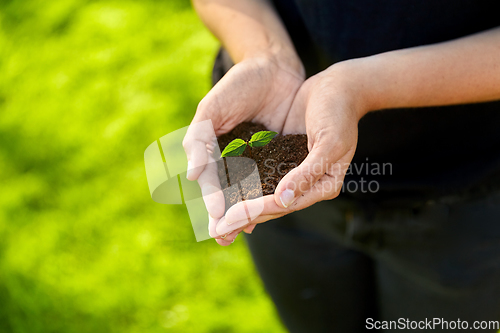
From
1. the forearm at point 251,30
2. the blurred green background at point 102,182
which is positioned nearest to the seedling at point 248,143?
the forearm at point 251,30

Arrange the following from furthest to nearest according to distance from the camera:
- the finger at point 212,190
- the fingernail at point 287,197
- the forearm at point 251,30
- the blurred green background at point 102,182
A: the blurred green background at point 102,182
the forearm at point 251,30
the finger at point 212,190
the fingernail at point 287,197

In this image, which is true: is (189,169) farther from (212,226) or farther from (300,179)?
(300,179)

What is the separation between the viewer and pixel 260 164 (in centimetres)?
112

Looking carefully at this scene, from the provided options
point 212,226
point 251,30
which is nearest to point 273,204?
point 212,226

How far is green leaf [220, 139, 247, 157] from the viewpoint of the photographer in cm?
108

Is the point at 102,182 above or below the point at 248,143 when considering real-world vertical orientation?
below

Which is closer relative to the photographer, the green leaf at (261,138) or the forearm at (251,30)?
the green leaf at (261,138)

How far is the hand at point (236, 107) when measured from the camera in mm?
1038

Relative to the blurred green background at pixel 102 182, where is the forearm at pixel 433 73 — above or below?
above

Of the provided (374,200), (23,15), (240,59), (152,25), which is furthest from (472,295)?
(23,15)

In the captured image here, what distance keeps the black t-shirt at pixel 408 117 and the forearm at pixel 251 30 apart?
7 cm

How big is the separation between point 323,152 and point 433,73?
481 millimetres

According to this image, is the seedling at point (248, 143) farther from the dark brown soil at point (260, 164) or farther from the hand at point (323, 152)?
the hand at point (323, 152)

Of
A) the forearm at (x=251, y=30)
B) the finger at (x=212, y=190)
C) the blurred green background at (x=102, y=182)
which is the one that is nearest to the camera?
the finger at (x=212, y=190)
